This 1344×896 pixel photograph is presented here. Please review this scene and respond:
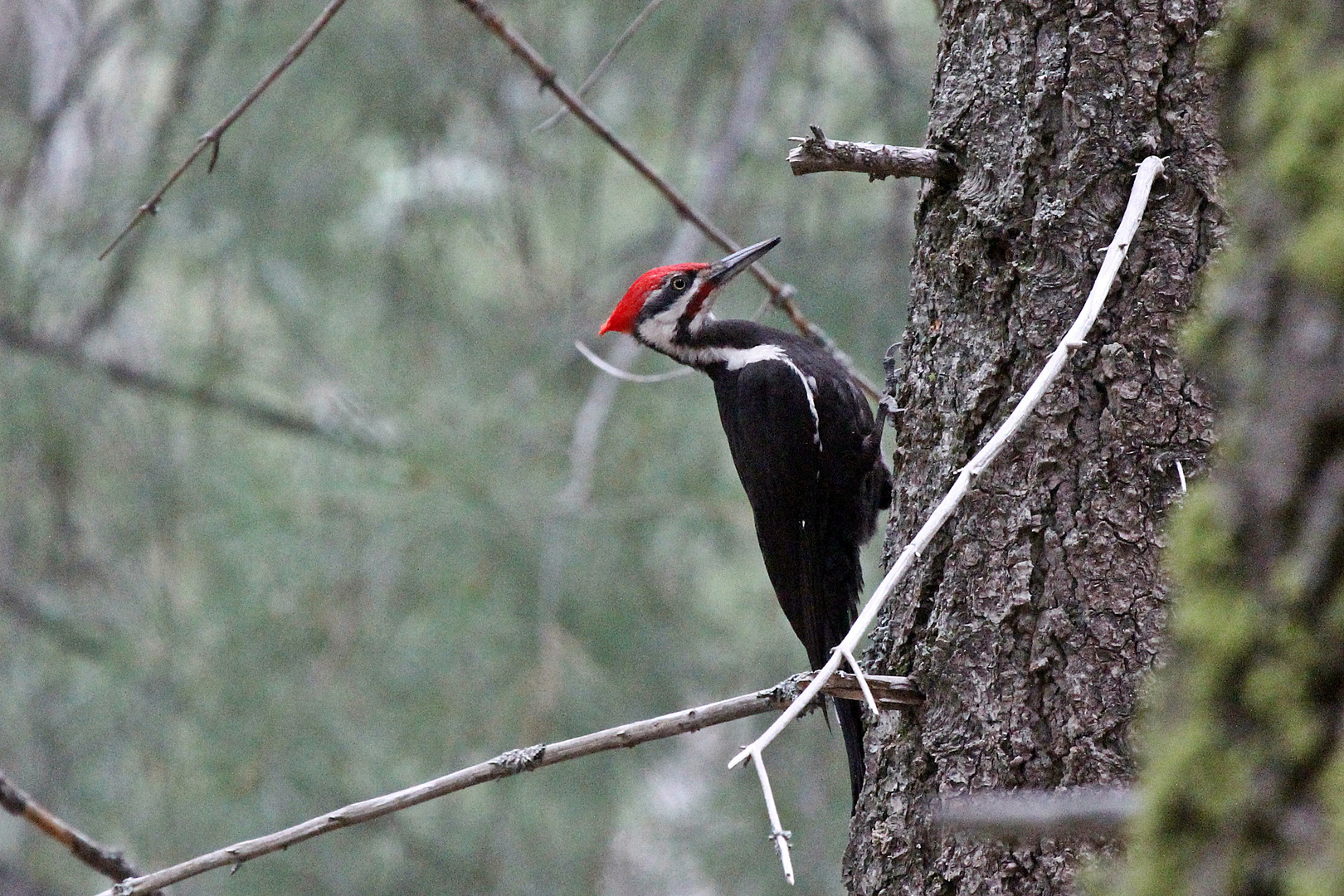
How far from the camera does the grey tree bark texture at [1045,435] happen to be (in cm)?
158

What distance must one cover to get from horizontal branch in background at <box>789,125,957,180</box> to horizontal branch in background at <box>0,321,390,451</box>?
3327 mm

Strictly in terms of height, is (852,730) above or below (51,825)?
below

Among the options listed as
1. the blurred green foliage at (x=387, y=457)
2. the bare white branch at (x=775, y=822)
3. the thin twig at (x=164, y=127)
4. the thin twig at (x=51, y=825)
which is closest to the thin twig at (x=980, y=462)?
the bare white branch at (x=775, y=822)

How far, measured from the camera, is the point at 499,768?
5.09 ft

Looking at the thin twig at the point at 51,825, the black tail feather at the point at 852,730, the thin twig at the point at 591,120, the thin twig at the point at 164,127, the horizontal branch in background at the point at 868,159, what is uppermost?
the thin twig at the point at 164,127

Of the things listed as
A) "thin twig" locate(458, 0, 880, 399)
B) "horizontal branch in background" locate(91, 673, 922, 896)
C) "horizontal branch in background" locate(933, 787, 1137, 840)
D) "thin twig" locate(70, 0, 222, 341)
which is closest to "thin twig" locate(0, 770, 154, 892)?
"horizontal branch in background" locate(91, 673, 922, 896)

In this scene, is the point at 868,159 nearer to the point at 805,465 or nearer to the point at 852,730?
the point at 852,730

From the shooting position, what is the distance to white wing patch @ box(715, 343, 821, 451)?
3238 mm

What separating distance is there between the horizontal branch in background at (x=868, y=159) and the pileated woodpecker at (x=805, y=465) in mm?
1373

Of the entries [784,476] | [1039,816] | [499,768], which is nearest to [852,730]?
[784,476]

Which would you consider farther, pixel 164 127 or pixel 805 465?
pixel 164 127

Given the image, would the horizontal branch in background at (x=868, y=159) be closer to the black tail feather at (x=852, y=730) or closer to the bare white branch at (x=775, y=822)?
the bare white branch at (x=775, y=822)

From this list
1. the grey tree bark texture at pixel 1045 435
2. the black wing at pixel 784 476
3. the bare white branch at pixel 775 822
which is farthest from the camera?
the black wing at pixel 784 476

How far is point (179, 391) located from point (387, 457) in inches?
41.0
